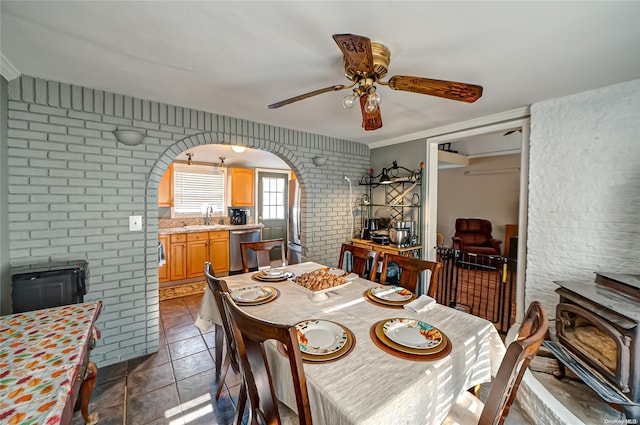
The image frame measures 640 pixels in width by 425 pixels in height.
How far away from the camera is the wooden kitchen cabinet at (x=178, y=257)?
4102mm

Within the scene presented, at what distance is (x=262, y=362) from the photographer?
39.6 inches

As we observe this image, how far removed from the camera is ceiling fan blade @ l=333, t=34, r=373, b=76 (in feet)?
3.44

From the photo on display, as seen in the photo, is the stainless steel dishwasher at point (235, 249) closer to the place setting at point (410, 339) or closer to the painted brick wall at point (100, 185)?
the painted brick wall at point (100, 185)

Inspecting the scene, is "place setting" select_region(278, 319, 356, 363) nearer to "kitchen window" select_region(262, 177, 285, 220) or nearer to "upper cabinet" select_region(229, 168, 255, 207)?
"upper cabinet" select_region(229, 168, 255, 207)

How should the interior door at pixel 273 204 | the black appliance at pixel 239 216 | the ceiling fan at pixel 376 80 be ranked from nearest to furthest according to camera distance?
1. the ceiling fan at pixel 376 80
2. the black appliance at pixel 239 216
3. the interior door at pixel 273 204

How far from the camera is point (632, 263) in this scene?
6.21 feet

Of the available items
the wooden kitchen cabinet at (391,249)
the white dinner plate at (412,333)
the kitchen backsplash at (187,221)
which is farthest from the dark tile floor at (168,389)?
the kitchen backsplash at (187,221)

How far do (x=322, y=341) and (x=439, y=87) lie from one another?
1.45 metres

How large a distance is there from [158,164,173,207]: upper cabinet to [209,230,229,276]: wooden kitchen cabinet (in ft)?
3.33

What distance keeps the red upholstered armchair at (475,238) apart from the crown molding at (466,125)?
3.09 m

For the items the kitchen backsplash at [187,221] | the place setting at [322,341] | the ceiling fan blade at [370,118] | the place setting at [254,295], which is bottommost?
the place setting at [322,341]

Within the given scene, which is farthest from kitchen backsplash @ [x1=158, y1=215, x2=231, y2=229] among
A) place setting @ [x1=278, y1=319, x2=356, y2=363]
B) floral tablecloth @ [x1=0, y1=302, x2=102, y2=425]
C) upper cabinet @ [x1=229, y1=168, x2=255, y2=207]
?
place setting @ [x1=278, y1=319, x2=356, y2=363]

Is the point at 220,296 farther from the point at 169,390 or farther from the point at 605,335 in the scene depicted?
the point at 605,335

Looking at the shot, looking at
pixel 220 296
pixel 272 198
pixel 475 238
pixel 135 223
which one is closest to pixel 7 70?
pixel 135 223
